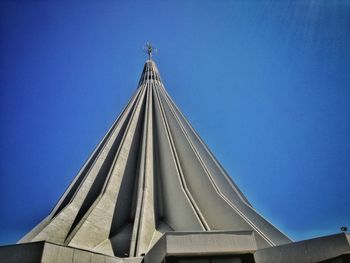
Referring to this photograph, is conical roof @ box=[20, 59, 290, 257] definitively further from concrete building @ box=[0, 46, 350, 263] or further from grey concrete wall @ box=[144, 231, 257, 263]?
grey concrete wall @ box=[144, 231, 257, 263]

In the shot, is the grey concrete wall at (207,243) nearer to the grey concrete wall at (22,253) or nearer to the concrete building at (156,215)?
the concrete building at (156,215)

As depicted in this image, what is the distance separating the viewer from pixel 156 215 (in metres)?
10.5

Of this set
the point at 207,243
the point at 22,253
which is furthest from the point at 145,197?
the point at 22,253

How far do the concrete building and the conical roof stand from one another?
0.04m

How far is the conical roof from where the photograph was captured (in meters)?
8.41

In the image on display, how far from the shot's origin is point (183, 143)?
13367 millimetres

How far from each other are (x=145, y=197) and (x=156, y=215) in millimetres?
1050

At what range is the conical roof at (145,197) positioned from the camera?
8.41m

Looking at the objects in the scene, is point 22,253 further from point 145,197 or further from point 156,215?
point 156,215

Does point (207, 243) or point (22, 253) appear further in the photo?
point (207, 243)

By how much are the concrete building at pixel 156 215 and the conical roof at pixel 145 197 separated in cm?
4

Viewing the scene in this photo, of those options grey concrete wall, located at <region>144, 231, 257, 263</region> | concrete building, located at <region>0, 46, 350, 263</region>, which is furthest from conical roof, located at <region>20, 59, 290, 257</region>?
grey concrete wall, located at <region>144, 231, 257, 263</region>

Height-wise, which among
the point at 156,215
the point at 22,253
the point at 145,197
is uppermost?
the point at 145,197

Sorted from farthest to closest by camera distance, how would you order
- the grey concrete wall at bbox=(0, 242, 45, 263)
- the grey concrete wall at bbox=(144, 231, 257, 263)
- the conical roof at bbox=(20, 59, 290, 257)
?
1. the conical roof at bbox=(20, 59, 290, 257)
2. the grey concrete wall at bbox=(144, 231, 257, 263)
3. the grey concrete wall at bbox=(0, 242, 45, 263)
